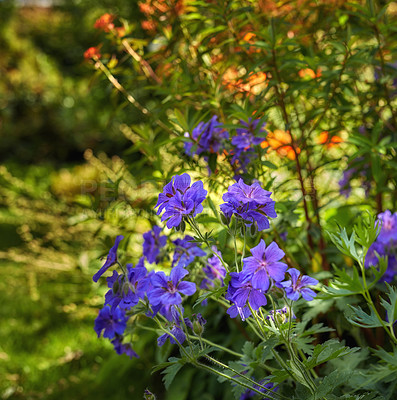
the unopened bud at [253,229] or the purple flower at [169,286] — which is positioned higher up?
the unopened bud at [253,229]

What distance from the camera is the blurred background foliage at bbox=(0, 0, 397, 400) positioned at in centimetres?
129

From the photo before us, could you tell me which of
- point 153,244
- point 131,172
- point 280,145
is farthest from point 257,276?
point 131,172

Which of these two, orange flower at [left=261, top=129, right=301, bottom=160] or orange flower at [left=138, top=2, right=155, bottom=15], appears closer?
orange flower at [left=261, top=129, right=301, bottom=160]

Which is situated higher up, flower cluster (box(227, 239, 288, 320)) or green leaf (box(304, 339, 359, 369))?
flower cluster (box(227, 239, 288, 320))

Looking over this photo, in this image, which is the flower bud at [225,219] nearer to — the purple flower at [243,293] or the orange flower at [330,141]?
the purple flower at [243,293]

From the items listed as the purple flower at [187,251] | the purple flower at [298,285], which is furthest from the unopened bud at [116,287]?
the purple flower at [298,285]

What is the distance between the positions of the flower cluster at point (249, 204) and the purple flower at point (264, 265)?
6 centimetres

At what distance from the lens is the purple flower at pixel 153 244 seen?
1144 mm

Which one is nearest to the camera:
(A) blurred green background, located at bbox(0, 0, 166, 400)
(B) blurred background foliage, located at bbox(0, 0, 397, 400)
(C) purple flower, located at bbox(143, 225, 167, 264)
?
(C) purple flower, located at bbox(143, 225, 167, 264)

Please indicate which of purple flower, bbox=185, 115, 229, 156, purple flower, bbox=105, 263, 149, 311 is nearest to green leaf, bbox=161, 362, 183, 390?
purple flower, bbox=105, 263, 149, 311

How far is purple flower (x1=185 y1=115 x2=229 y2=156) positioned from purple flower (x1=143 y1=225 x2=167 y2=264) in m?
0.23

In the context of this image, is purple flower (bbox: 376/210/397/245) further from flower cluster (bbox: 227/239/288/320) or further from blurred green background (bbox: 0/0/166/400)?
blurred green background (bbox: 0/0/166/400)

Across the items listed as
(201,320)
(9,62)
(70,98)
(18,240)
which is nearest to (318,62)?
(201,320)

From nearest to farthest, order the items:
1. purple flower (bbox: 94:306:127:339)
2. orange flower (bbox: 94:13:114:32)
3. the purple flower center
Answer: the purple flower center → purple flower (bbox: 94:306:127:339) → orange flower (bbox: 94:13:114:32)
